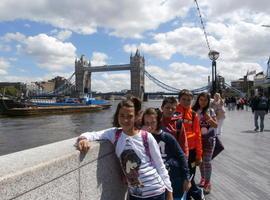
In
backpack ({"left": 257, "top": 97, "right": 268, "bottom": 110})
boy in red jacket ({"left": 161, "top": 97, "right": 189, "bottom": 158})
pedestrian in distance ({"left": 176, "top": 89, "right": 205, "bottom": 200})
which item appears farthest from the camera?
backpack ({"left": 257, "top": 97, "right": 268, "bottom": 110})

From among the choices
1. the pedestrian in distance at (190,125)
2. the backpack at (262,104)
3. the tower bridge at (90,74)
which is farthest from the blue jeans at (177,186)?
the tower bridge at (90,74)

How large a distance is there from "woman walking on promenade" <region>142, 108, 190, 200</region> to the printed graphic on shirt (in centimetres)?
41

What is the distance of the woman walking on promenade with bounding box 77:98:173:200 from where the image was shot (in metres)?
2.83

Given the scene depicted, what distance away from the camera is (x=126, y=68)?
126875 mm

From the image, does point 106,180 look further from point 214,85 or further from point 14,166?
point 214,85

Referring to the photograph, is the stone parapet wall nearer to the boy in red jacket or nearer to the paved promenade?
the boy in red jacket

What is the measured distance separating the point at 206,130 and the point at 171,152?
71.7 inches

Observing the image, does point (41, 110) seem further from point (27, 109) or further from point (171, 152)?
point (171, 152)

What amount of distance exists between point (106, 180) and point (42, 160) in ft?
3.10

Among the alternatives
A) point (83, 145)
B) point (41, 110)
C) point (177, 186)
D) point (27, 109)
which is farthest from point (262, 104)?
point (41, 110)

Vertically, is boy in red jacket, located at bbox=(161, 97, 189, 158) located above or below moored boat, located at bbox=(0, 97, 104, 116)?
above

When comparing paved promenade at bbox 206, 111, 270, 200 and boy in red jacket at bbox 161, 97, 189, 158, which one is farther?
paved promenade at bbox 206, 111, 270, 200

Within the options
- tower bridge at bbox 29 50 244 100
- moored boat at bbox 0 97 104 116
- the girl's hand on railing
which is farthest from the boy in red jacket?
tower bridge at bbox 29 50 244 100

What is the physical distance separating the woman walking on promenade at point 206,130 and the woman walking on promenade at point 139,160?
2.12 meters
